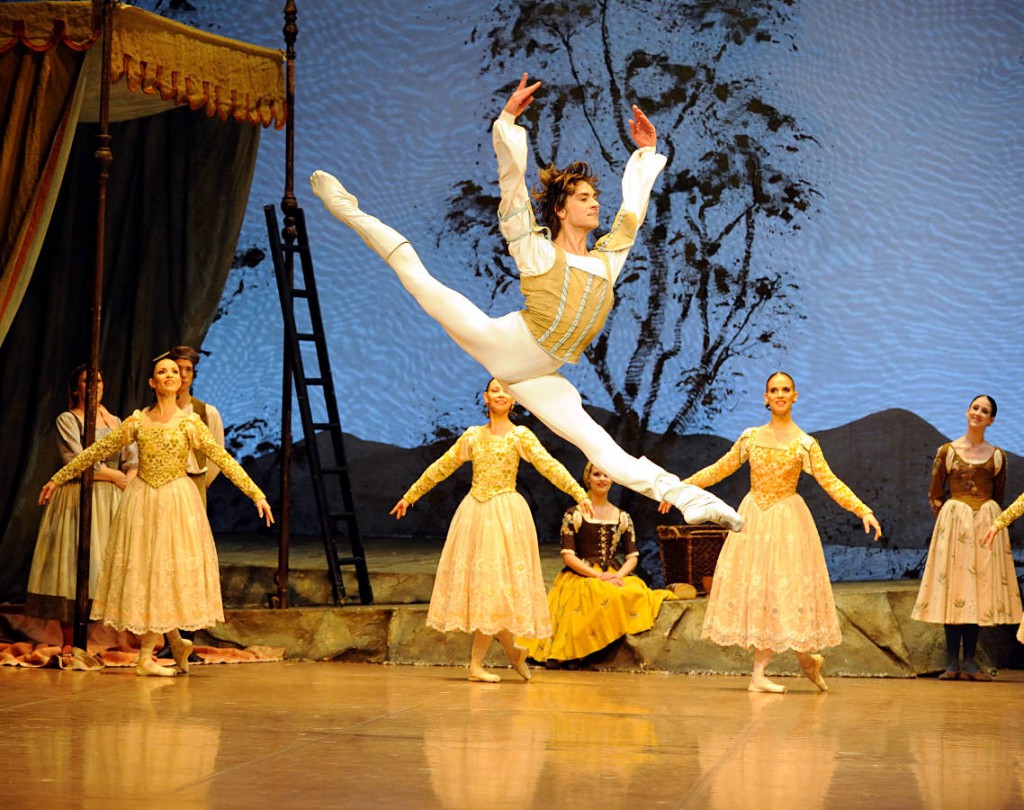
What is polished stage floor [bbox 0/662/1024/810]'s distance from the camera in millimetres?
3402

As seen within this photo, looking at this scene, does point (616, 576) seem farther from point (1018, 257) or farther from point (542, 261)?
point (1018, 257)

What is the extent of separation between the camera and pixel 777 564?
20.1 ft

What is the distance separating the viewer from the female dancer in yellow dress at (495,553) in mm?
6285

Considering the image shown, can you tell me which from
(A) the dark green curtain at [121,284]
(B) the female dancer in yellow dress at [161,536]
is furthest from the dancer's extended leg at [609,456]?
(A) the dark green curtain at [121,284]

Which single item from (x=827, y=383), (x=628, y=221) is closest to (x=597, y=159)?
(x=827, y=383)

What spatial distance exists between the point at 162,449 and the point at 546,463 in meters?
1.76

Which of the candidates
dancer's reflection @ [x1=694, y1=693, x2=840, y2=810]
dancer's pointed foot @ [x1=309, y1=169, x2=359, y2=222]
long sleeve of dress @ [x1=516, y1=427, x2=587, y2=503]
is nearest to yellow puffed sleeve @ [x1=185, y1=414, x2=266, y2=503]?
long sleeve of dress @ [x1=516, y1=427, x2=587, y2=503]

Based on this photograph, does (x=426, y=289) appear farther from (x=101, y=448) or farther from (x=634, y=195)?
(x=101, y=448)

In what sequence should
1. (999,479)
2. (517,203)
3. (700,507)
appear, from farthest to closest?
(999,479) → (517,203) → (700,507)

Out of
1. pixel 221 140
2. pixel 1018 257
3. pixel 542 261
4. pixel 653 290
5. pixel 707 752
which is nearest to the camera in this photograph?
pixel 707 752

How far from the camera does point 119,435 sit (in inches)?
251

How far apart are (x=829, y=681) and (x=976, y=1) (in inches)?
208

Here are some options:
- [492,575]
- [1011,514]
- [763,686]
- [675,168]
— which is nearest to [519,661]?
[492,575]

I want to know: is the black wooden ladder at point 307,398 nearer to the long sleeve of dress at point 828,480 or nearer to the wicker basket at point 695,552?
the wicker basket at point 695,552
